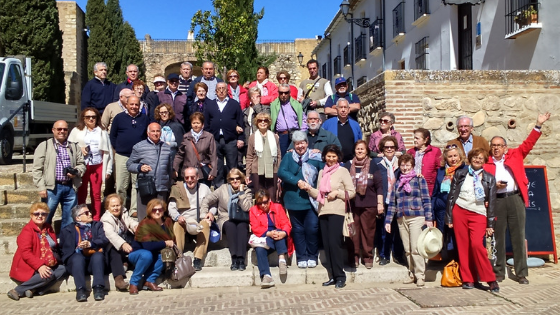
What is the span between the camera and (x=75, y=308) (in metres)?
5.49

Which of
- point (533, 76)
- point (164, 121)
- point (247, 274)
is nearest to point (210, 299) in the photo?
point (247, 274)

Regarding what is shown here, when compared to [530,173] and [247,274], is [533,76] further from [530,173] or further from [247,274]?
[247,274]

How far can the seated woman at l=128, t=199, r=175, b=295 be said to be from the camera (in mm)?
6012

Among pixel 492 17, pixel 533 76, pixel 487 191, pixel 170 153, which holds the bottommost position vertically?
pixel 487 191

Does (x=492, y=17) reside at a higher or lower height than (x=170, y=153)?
higher

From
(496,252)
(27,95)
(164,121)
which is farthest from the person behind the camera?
(27,95)

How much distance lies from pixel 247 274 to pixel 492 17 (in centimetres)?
821

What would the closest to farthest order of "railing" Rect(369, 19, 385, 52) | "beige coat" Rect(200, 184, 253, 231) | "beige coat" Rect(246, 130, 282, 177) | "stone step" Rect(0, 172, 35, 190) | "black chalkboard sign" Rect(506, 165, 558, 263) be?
"beige coat" Rect(200, 184, 253, 231), "beige coat" Rect(246, 130, 282, 177), "black chalkboard sign" Rect(506, 165, 558, 263), "stone step" Rect(0, 172, 35, 190), "railing" Rect(369, 19, 385, 52)

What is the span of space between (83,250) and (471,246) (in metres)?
4.44

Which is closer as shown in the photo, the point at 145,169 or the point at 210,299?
the point at 210,299

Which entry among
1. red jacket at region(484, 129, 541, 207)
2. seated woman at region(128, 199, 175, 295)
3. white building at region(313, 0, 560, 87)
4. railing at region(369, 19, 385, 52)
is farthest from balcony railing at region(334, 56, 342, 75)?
seated woman at region(128, 199, 175, 295)

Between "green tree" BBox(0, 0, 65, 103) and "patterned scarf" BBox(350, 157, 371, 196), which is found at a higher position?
"green tree" BBox(0, 0, 65, 103)

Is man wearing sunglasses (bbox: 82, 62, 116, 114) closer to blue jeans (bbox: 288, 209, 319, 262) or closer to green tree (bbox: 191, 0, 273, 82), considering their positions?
blue jeans (bbox: 288, 209, 319, 262)

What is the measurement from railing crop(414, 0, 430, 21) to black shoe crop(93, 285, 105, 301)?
11855 millimetres
